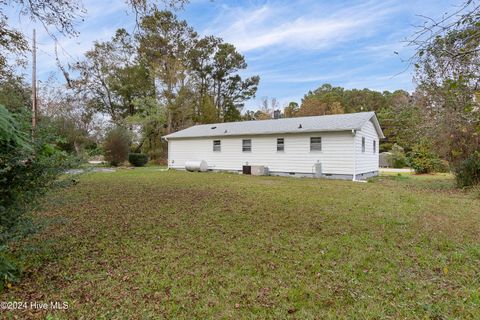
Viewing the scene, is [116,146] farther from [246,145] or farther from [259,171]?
[259,171]

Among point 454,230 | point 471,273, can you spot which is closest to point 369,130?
point 454,230

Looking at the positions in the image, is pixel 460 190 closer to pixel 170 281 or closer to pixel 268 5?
pixel 268 5

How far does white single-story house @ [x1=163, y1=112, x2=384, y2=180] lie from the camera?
12258 millimetres

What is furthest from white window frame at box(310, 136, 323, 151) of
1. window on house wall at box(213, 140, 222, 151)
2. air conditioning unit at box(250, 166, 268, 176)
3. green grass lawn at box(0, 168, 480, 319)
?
green grass lawn at box(0, 168, 480, 319)

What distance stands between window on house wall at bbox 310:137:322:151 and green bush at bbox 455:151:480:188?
5.05m

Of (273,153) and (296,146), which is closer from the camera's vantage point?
(296,146)

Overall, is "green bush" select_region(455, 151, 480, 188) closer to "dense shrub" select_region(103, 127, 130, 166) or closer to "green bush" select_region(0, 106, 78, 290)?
"green bush" select_region(0, 106, 78, 290)

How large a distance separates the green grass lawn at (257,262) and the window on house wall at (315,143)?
21.7 ft

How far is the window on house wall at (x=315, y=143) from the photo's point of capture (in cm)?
1283

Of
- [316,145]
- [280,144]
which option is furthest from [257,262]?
[280,144]

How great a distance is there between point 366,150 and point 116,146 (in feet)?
51.8

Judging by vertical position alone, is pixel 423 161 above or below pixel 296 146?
below

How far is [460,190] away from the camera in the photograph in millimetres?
9461

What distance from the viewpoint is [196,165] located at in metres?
15.9
